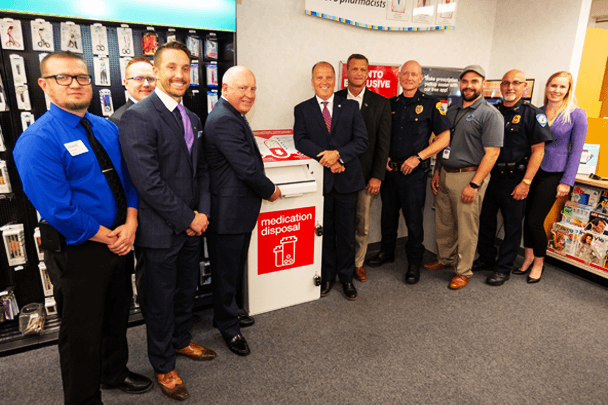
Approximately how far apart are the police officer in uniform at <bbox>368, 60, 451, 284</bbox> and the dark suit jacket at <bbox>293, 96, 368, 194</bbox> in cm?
54

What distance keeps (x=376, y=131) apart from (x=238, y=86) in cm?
141

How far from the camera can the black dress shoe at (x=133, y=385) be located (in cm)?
206

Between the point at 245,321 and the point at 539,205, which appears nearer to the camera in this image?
the point at 245,321

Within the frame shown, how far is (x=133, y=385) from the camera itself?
2064 millimetres

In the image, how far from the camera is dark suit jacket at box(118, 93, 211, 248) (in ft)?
5.77

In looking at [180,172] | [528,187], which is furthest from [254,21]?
[528,187]

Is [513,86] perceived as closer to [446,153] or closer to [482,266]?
[446,153]

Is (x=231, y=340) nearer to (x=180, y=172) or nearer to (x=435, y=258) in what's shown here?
(x=180, y=172)

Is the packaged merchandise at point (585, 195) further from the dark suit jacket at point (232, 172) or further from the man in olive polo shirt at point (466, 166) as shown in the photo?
the dark suit jacket at point (232, 172)

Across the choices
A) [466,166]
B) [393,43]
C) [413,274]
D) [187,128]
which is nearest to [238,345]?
[187,128]

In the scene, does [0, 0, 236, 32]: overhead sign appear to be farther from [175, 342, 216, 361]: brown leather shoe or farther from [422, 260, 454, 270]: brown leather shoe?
[422, 260, 454, 270]: brown leather shoe

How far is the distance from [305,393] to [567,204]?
322 cm

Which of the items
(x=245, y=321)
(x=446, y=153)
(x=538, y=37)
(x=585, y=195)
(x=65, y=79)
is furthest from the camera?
(x=538, y=37)

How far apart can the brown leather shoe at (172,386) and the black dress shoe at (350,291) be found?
1485mm
